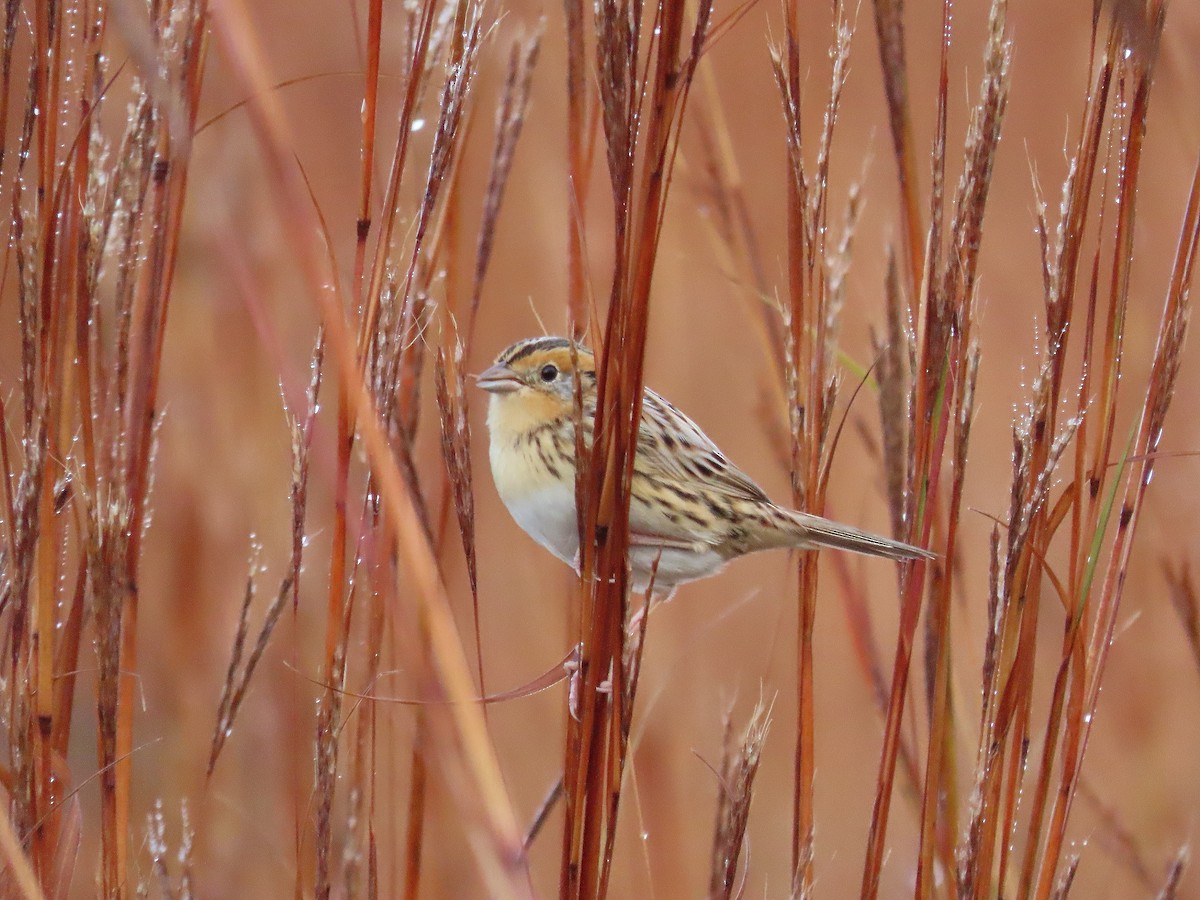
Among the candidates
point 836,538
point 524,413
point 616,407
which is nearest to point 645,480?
point 524,413

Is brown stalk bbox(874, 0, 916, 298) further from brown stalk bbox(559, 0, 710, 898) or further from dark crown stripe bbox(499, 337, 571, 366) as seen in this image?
dark crown stripe bbox(499, 337, 571, 366)

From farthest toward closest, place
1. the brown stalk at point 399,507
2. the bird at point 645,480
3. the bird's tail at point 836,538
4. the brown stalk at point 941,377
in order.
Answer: the bird at point 645,480
the bird's tail at point 836,538
the brown stalk at point 941,377
the brown stalk at point 399,507

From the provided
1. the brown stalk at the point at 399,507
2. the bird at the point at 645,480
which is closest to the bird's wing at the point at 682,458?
the bird at the point at 645,480

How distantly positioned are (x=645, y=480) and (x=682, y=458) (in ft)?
0.25

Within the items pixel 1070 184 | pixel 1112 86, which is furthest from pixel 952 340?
pixel 1112 86

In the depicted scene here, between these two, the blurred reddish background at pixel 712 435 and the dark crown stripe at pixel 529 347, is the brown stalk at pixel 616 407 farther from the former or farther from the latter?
the blurred reddish background at pixel 712 435

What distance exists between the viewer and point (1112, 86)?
957mm

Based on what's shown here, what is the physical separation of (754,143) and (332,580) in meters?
1.96

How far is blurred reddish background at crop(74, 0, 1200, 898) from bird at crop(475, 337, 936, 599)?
486 mm

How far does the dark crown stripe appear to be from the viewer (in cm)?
150

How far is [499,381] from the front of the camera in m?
1.50

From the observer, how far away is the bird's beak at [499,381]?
1.50 m

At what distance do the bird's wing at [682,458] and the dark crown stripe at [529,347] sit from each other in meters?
0.14

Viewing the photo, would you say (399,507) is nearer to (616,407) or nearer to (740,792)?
(616,407)
